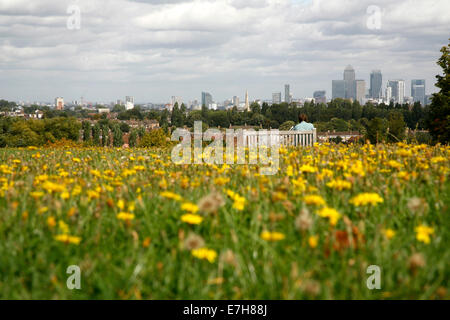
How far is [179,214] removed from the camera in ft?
8.86

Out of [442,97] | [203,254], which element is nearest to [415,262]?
[203,254]

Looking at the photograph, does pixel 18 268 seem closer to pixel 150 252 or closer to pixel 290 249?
pixel 150 252

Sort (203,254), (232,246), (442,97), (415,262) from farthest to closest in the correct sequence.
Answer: (442,97)
(232,246)
(203,254)
(415,262)

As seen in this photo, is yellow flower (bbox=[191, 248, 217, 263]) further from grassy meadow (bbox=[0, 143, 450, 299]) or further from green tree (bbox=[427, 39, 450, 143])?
green tree (bbox=[427, 39, 450, 143])

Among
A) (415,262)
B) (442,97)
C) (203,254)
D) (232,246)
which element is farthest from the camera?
(442,97)

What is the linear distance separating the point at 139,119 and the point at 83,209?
559ft

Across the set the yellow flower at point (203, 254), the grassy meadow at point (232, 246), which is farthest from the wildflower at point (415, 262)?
the yellow flower at point (203, 254)

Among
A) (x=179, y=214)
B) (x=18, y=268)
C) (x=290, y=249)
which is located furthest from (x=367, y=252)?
(x=18, y=268)

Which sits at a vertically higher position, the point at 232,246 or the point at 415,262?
the point at 415,262

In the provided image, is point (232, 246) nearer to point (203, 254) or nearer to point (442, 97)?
point (203, 254)

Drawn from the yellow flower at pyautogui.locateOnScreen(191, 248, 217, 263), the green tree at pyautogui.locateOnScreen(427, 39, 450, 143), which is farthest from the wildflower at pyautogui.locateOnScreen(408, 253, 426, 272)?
the green tree at pyautogui.locateOnScreen(427, 39, 450, 143)

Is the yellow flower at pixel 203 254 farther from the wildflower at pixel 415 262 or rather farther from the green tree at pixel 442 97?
the green tree at pixel 442 97

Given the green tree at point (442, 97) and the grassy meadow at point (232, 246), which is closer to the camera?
the grassy meadow at point (232, 246)

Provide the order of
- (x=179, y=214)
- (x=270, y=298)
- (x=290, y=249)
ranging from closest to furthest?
(x=270, y=298) → (x=290, y=249) → (x=179, y=214)
